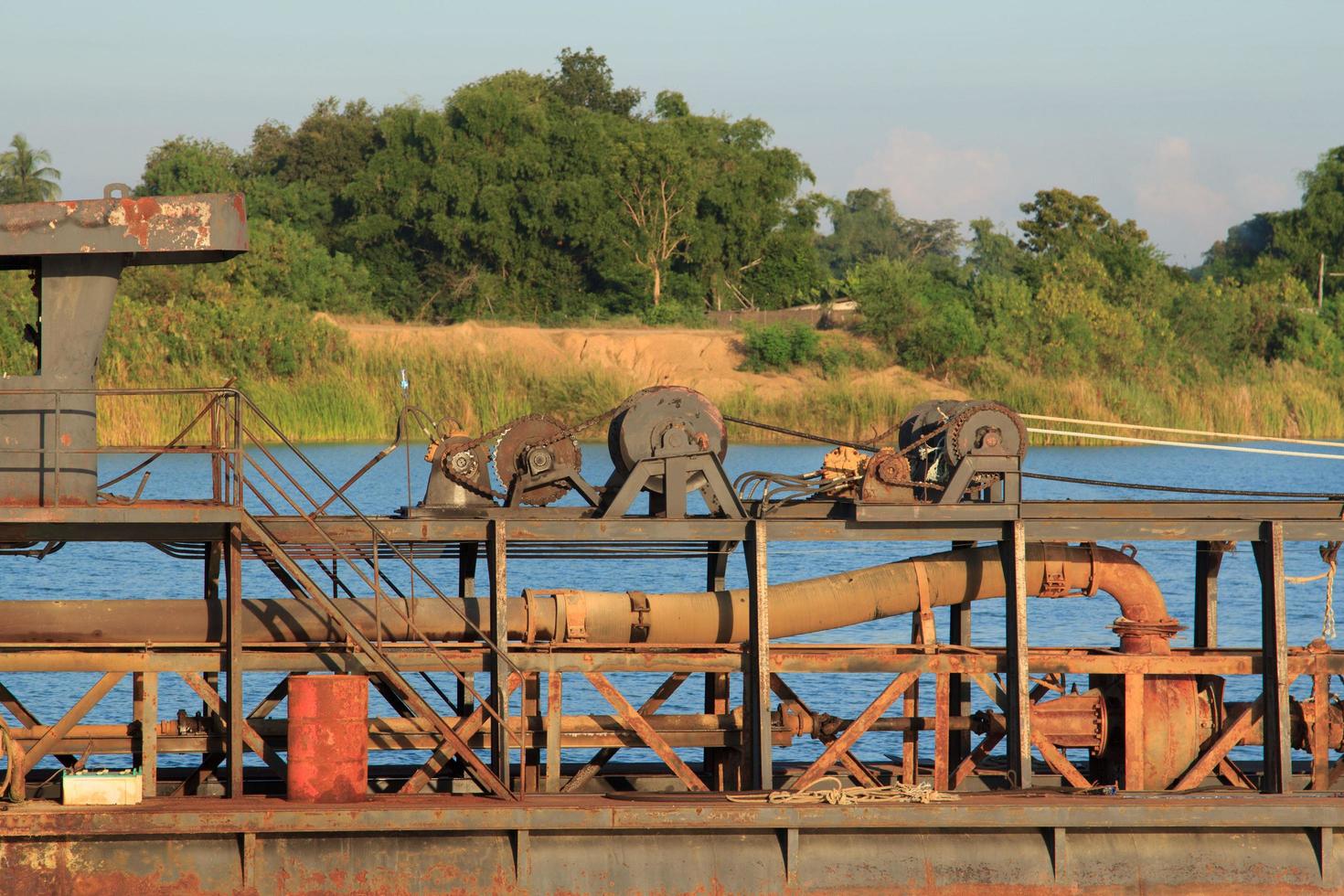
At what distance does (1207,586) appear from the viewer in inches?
611

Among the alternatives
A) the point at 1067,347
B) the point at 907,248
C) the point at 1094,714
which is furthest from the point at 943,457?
the point at 907,248

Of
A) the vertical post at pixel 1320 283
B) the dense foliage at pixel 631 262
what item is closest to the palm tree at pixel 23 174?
the dense foliage at pixel 631 262

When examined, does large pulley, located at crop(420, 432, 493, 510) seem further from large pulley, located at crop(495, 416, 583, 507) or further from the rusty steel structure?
large pulley, located at crop(495, 416, 583, 507)

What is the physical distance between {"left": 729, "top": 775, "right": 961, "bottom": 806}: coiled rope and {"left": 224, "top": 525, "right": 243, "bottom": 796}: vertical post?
134 inches

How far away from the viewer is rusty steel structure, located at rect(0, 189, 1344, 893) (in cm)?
1238

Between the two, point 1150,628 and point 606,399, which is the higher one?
point 606,399

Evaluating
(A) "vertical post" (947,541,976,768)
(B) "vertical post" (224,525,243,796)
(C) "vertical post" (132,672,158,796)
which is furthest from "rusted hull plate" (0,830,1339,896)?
(A) "vertical post" (947,541,976,768)

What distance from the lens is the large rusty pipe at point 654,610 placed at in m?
13.4

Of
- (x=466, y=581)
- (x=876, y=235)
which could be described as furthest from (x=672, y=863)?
(x=876, y=235)

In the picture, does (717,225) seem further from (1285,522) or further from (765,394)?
(1285,522)

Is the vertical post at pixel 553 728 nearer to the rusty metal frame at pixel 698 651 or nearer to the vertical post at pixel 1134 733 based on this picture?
the rusty metal frame at pixel 698 651

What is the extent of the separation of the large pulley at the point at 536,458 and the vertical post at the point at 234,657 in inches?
89.1

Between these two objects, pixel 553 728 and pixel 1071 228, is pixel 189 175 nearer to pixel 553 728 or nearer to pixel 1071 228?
pixel 1071 228

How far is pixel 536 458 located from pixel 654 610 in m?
1.46
